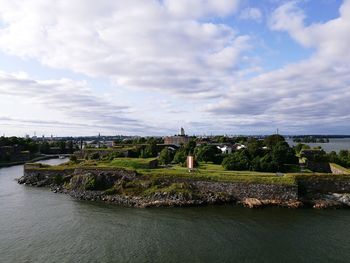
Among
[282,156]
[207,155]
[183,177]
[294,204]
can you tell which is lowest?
[294,204]

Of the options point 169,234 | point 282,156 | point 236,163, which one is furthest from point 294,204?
point 282,156

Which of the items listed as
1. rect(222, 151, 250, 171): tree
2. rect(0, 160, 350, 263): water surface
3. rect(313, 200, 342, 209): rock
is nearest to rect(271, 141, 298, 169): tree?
rect(222, 151, 250, 171): tree

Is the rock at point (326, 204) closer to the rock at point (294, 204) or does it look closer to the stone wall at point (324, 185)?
the rock at point (294, 204)

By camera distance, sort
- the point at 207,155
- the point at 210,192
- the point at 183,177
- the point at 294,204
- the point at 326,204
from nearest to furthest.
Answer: the point at 326,204 → the point at 294,204 → the point at 210,192 → the point at 183,177 → the point at 207,155

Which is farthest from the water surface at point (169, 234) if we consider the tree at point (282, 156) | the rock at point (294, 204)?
the tree at point (282, 156)

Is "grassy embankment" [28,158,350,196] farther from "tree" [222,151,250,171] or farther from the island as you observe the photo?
"tree" [222,151,250,171]

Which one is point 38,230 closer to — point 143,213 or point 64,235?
point 64,235

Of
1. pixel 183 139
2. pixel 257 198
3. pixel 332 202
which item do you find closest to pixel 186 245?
pixel 257 198

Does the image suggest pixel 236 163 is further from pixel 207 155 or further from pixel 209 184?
pixel 207 155
